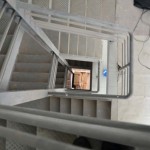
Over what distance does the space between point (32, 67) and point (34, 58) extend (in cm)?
24

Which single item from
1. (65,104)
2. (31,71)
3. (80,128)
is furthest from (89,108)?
(80,128)

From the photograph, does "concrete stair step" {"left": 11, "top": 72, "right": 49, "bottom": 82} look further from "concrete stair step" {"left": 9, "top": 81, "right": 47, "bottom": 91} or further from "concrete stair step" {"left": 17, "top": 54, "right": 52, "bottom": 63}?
"concrete stair step" {"left": 17, "top": 54, "right": 52, "bottom": 63}

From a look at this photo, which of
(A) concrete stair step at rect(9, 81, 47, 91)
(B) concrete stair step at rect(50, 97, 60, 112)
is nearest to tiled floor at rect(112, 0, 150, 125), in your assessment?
(B) concrete stair step at rect(50, 97, 60, 112)

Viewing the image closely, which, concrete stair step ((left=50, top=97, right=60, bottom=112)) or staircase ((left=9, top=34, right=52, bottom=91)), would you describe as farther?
staircase ((left=9, top=34, right=52, bottom=91))

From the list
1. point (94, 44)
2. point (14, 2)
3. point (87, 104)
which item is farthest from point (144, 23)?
point (14, 2)

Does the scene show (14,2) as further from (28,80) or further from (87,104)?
(28,80)

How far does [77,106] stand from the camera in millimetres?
2217

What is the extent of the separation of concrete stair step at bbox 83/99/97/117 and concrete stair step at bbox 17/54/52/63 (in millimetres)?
998

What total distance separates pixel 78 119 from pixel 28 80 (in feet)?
7.32

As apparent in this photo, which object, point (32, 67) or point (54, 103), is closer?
point (54, 103)

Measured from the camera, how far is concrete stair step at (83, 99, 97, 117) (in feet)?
6.98

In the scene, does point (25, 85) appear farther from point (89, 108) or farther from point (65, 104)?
point (89, 108)

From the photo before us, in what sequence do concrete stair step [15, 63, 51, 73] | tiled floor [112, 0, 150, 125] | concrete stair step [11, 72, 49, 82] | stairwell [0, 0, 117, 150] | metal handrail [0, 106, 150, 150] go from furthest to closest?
tiled floor [112, 0, 150, 125] → concrete stair step [15, 63, 51, 73] → concrete stair step [11, 72, 49, 82] → stairwell [0, 0, 117, 150] → metal handrail [0, 106, 150, 150]

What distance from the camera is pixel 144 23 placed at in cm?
328
